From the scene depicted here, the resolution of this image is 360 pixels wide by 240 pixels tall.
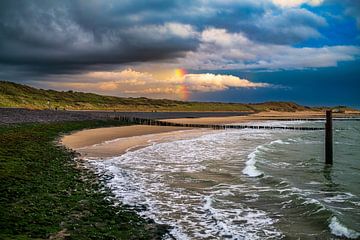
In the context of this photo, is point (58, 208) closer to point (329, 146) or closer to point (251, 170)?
point (251, 170)

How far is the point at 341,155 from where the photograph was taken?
108ft

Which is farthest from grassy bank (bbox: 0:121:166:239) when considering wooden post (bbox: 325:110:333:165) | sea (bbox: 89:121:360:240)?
wooden post (bbox: 325:110:333:165)

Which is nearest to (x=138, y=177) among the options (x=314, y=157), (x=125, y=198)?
(x=125, y=198)

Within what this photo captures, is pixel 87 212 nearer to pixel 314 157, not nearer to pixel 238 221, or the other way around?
pixel 238 221

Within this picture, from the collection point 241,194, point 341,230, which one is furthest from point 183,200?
point 341,230

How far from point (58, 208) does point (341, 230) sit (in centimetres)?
955

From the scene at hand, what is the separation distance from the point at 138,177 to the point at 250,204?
7942mm

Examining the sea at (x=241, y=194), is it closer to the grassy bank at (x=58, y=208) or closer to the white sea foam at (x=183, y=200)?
the white sea foam at (x=183, y=200)

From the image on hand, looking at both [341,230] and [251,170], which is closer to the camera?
[341,230]

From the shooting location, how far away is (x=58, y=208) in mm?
12828

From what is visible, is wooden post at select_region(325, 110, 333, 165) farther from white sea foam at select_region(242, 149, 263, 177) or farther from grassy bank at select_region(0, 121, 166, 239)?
grassy bank at select_region(0, 121, 166, 239)

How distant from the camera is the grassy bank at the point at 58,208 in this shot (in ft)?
34.3

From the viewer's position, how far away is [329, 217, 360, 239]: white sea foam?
36.6 ft

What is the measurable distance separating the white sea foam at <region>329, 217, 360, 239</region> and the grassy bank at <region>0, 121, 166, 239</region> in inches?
217
